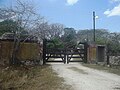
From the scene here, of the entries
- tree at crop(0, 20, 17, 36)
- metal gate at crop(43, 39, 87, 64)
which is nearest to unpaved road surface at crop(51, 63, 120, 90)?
tree at crop(0, 20, 17, 36)

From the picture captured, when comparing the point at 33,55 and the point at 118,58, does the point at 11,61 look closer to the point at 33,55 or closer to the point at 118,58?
the point at 33,55

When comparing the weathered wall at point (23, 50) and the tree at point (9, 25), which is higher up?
the tree at point (9, 25)

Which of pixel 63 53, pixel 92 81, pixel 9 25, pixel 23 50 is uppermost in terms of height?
pixel 9 25

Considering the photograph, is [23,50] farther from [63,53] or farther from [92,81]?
[92,81]

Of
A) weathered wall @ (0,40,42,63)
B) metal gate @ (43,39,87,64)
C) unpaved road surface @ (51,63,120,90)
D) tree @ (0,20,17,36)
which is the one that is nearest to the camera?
unpaved road surface @ (51,63,120,90)

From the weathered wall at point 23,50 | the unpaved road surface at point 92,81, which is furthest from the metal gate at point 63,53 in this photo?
the unpaved road surface at point 92,81

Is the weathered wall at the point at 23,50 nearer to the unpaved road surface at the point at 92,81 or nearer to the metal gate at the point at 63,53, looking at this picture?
the metal gate at the point at 63,53

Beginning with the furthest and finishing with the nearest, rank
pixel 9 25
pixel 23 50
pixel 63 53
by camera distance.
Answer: pixel 63 53
pixel 23 50
pixel 9 25

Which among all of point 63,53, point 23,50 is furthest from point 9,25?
point 63,53

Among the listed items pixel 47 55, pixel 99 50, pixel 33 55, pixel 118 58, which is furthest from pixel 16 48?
pixel 99 50

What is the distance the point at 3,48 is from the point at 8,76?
13.8m

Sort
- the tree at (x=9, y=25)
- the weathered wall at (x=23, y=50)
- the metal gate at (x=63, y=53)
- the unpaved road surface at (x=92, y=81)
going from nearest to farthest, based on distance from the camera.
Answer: the unpaved road surface at (x=92, y=81), the tree at (x=9, y=25), the weathered wall at (x=23, y=50), the metal gate at (x=63, y=53)

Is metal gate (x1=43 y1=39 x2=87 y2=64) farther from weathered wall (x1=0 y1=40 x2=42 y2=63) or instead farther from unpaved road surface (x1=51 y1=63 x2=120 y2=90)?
unpaved road surface (x1=51 y1=63 x2=120 y2=90)

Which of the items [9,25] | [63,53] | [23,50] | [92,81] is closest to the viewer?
[92,81]
